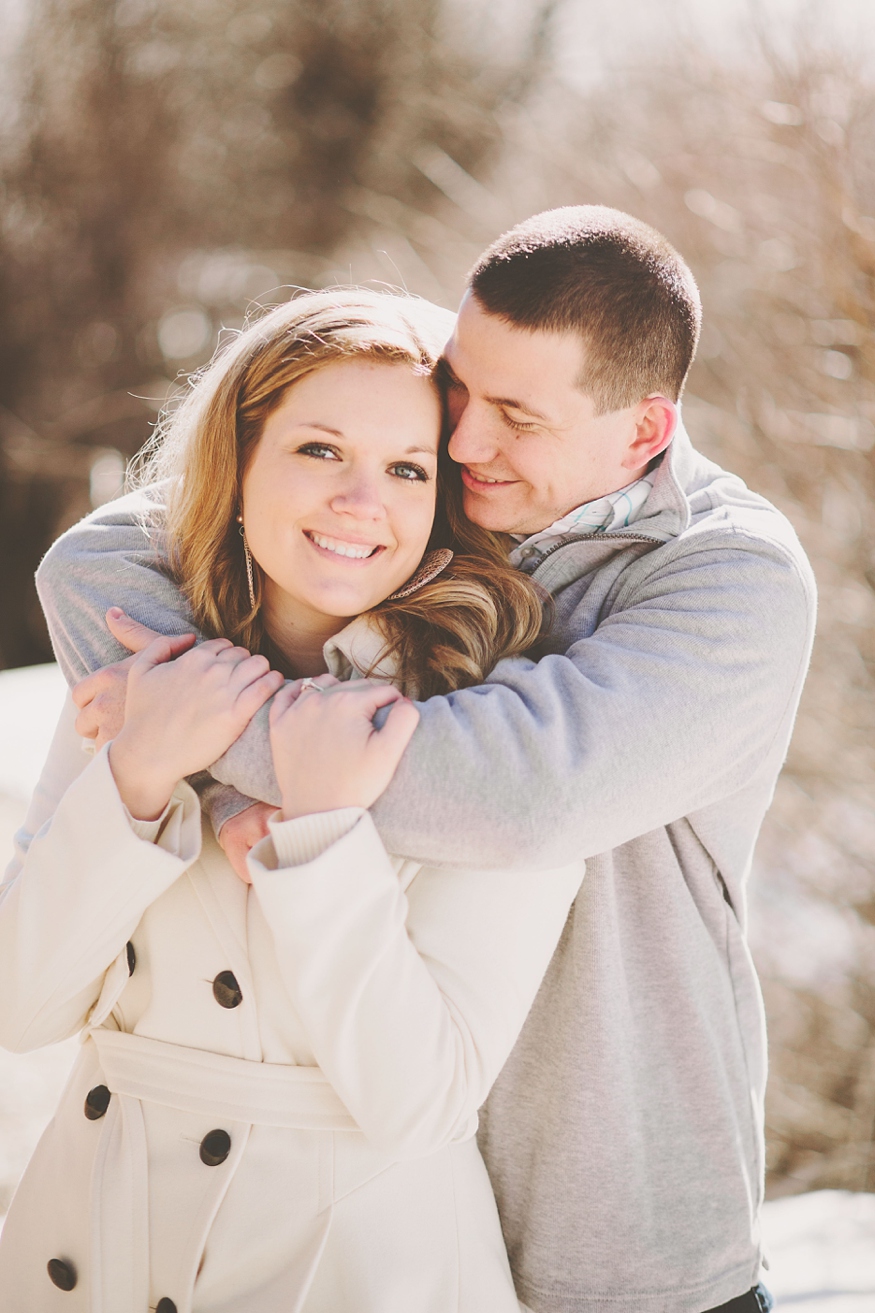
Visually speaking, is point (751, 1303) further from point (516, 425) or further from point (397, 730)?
point (516, 425)

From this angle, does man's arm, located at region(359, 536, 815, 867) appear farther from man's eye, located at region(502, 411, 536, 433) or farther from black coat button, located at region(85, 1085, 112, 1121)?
black coat button, located at region(85, 1085, 112, 1121)

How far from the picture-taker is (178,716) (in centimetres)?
142

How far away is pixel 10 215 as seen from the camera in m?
7.77

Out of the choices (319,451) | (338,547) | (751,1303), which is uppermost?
(319,451)

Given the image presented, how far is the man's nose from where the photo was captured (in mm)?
1765

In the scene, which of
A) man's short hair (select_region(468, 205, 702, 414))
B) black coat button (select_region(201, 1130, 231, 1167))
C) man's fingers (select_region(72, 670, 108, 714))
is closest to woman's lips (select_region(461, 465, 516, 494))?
man's short hair (select_region(468, 205, 702, 414))

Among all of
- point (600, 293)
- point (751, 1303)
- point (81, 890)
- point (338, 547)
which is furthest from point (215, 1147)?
point (600, 293)

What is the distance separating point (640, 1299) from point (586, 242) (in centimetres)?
172

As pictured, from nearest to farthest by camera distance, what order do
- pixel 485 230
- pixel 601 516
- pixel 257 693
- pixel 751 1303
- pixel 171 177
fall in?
pixel 257 693
pixel 751 1303
pixel 601 516
pixel 485 230
pixel 171 177

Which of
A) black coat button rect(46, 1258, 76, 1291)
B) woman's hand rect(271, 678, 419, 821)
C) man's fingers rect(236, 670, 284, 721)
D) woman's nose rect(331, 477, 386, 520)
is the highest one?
woman's nose rect(331, 477, 386, 520)

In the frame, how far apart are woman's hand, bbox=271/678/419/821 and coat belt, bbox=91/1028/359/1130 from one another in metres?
0.35

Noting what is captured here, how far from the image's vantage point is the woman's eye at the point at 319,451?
5.29 ft

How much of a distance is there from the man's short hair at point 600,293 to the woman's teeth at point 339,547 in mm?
525

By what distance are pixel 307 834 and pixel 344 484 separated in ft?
1.88
